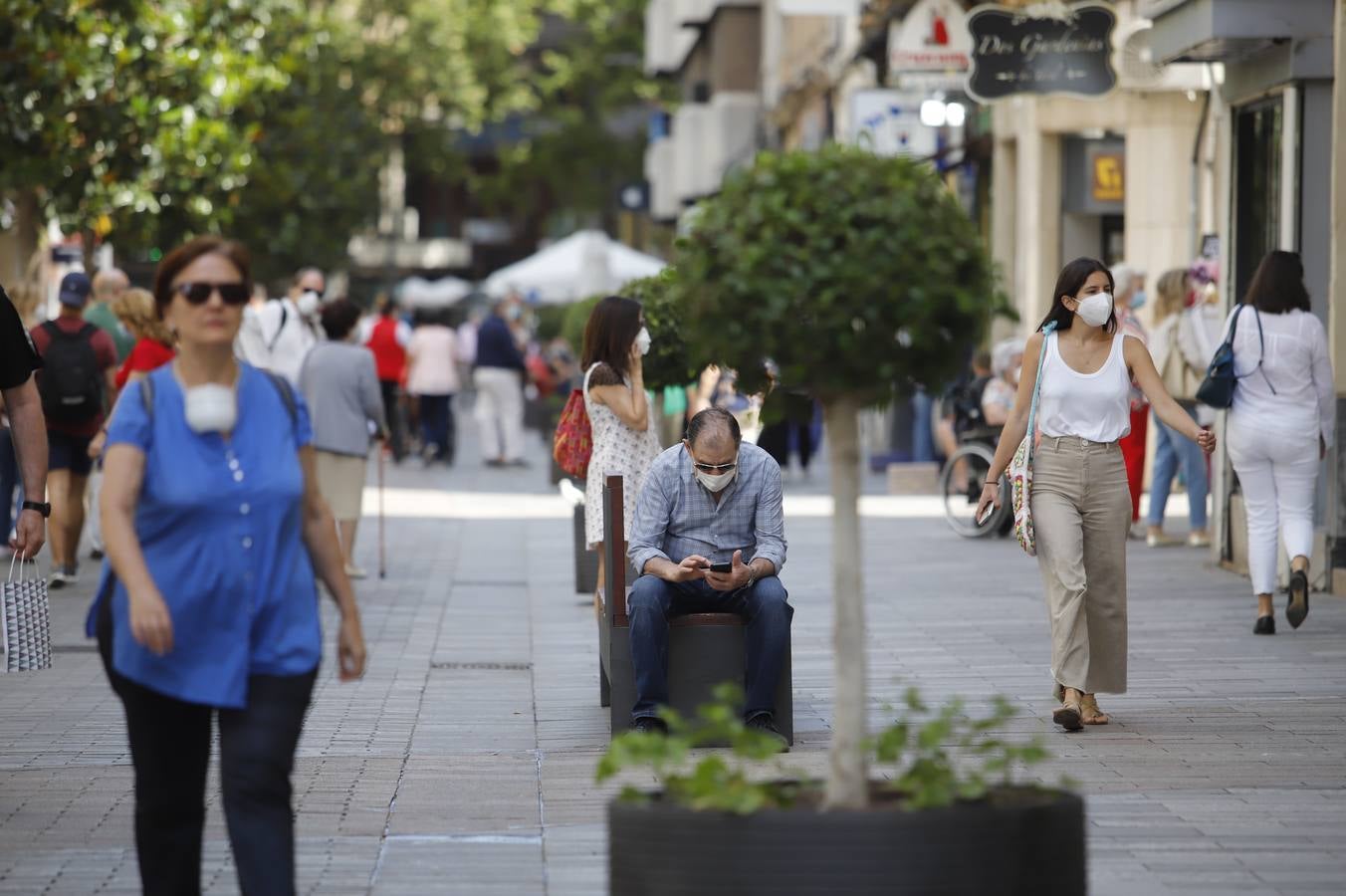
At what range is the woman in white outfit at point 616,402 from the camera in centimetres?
1076

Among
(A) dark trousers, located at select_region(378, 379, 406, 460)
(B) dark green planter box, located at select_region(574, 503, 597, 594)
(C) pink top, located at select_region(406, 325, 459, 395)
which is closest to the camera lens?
(B) dark green planter box, located at select_region(574, 503, 597, 594)

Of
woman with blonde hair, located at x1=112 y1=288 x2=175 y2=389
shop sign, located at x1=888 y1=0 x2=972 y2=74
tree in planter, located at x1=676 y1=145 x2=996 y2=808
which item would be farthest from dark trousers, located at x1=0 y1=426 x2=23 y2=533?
tree in planter, located at x1=676 y1=145 x2=996 y2=808

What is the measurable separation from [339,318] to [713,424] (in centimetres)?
609

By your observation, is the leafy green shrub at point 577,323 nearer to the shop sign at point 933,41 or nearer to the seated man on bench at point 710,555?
the shop sign at point 933,41

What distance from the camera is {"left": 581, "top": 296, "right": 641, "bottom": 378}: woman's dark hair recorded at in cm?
1073

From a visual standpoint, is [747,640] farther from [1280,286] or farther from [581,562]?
[581,562]

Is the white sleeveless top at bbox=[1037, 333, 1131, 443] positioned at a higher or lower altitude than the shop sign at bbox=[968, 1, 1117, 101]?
lower

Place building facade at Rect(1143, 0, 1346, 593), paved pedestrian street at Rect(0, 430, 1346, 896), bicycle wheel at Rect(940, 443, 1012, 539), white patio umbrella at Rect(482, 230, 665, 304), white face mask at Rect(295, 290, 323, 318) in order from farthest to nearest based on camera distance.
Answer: white patio umbrella at Rect(482, 230, 665, 304)
bicycle wheel at Rect(940, 443, 1012, 539)
white face mask at Rect(295, 290, 323, 318)
building facade at Rect(1143, 0, 1346, 593)
paved pedestrian street at Rect(0, 430, 1346, 896)

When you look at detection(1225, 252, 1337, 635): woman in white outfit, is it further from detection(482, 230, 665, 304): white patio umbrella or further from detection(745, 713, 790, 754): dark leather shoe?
detection(482, 230, 665, 304): white patio umbrella

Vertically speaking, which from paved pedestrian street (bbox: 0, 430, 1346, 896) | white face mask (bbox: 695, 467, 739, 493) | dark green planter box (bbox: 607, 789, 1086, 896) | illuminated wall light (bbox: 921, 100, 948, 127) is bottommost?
paved pedestrian street (bbox: 0, 430, 1346, 896)

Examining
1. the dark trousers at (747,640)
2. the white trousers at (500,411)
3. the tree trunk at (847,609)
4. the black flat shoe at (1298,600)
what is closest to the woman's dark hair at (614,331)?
the dark trousers at (747,640)

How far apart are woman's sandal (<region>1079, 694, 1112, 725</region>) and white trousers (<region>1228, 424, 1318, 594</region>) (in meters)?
2.91

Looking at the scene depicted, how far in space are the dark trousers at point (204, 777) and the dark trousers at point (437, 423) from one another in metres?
22.8

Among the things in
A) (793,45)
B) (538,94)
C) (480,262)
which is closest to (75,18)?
(793,45)
